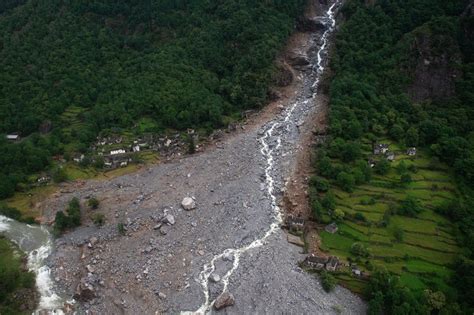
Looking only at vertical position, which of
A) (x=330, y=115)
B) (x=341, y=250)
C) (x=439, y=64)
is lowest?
(x=341, y=250)

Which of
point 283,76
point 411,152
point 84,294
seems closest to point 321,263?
point 84,294

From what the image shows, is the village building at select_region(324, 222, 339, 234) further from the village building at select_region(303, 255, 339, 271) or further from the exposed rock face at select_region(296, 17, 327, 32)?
the exposed rock face at select_region(296, 17, 327, 32)

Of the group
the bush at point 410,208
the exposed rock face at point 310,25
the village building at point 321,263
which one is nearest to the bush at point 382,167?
the bush at point 410,208

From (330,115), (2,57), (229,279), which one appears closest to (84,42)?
(2,57)

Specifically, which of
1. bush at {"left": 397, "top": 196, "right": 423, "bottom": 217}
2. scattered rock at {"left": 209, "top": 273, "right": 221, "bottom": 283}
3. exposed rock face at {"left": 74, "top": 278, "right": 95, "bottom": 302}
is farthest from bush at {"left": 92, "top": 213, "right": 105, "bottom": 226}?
bush at {"left": 397, "top": 196, "right": 423, "bottom": 217}

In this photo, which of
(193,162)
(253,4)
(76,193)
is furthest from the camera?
(253,4)

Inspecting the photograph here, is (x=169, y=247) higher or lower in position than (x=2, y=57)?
lower

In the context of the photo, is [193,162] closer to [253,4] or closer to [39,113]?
[39,113]

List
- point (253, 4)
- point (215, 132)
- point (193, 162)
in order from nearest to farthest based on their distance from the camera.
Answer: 1. point (193, 162)
2. point (215, 132)
3. point (253, 4)

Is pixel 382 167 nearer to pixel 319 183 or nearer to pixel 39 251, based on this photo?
pixel 319 183
